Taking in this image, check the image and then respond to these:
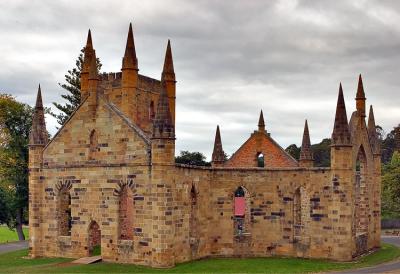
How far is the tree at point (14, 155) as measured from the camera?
179 feet

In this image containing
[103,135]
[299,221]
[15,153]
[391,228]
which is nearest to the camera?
[103,135]

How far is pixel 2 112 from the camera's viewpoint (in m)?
56.0

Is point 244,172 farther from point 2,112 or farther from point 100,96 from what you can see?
point 2,112

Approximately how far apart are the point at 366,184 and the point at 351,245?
7.20 metres

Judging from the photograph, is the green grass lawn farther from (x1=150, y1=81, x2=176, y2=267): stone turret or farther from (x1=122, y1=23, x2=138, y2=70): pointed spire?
(x1=150, y1=81, x2=176, y2=267): stone turret

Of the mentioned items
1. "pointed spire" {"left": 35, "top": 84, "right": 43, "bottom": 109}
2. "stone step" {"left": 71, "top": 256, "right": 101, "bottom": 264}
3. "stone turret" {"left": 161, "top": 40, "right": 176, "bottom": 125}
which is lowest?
"stone step" {"left": 71, "top": 256, "right": 101, "bottom": 264}

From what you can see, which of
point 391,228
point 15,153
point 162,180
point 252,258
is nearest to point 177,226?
point 162,180

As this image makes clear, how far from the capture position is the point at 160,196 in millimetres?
31625

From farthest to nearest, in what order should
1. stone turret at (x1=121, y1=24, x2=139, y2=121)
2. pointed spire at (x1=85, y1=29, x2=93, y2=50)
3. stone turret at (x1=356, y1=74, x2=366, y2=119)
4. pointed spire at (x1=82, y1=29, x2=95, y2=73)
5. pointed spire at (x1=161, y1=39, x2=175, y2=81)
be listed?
pointed spire at (x1=85, y1=29, x2=93, y2=50), pointed spire at (x1=82, y1=29, x2=95, y2=73), pointed spire at (x1=161, y1=39, x2=175, y2=81), stone turret at (x1=356, y1=74, x2=366, y2=119), stone turret at (x1=121, y1=24, x2=139, y2=121)

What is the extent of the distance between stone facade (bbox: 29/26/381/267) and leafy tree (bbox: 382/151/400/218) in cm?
2365

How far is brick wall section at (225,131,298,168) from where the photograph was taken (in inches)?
1748

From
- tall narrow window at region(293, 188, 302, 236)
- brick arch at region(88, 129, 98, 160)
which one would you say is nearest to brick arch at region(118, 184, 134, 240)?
brick arch at region(88, 129, 98, 160)

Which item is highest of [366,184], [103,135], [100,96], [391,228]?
[100,96]

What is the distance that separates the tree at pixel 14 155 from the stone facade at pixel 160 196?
17727 mm
